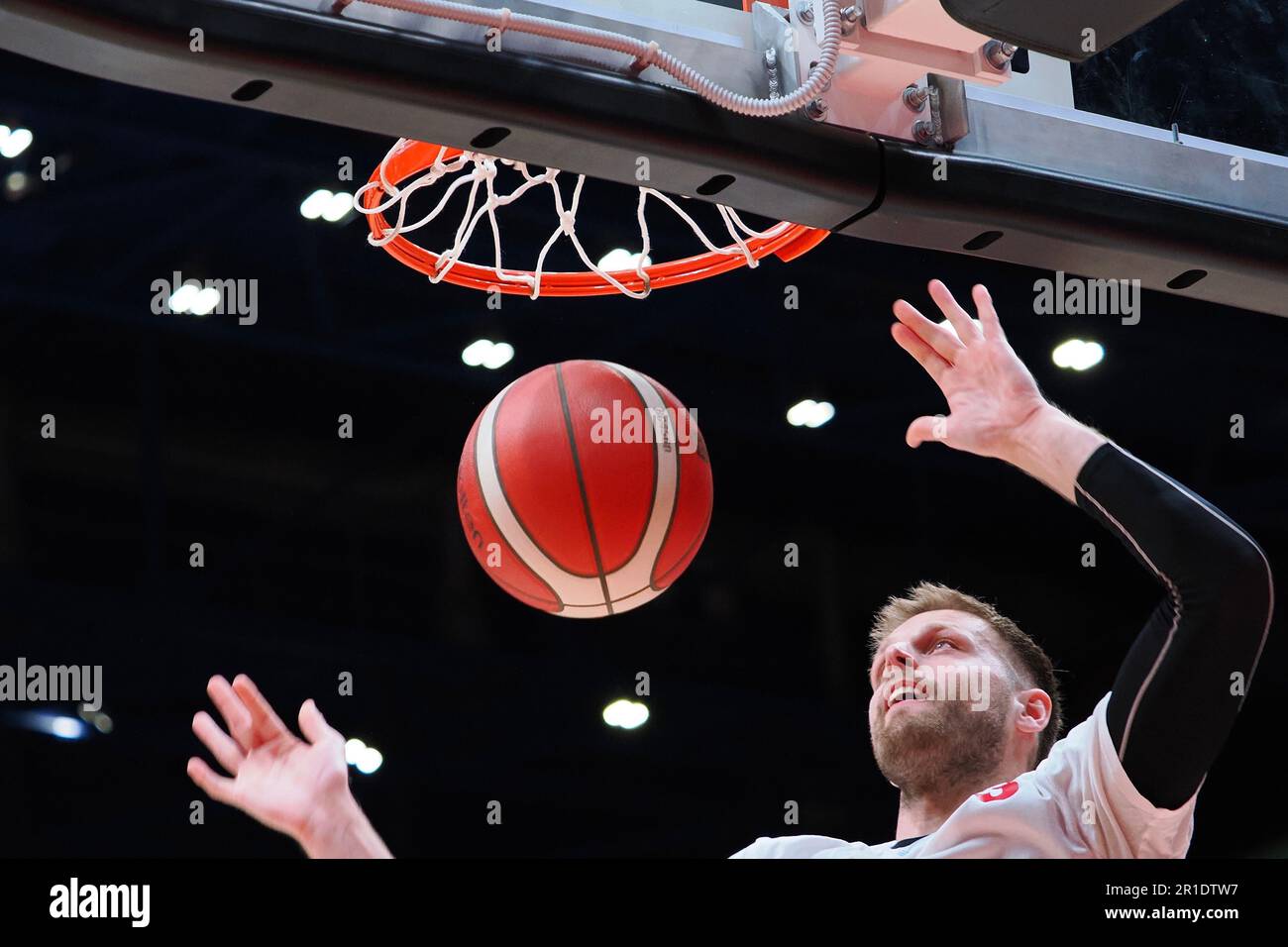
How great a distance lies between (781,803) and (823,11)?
19.6 ft

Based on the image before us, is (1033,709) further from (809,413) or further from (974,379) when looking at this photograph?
(809,413)

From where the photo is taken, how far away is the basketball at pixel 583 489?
2918mm

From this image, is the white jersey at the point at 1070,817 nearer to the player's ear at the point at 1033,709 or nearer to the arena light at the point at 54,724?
the player's ear at the point at 1033,709

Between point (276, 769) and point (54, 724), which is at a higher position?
point (54, 724)

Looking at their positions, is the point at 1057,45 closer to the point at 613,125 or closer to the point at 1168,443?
the point at 613,125

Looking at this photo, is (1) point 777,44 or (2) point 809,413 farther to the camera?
(2) point 809,413

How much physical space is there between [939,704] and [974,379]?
2.42ft

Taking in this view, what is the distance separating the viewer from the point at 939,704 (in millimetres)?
3271

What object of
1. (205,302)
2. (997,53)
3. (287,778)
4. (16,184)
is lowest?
(287,778)

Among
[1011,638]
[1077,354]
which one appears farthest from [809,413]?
[1011,638]

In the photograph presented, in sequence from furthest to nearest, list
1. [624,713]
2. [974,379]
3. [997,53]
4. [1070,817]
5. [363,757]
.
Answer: [624,713]
[363,757]
[1070,817]
[974,379]
[997,53]

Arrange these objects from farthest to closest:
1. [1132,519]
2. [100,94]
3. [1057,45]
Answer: [100,94]
[1132,519]
[1057,45]
